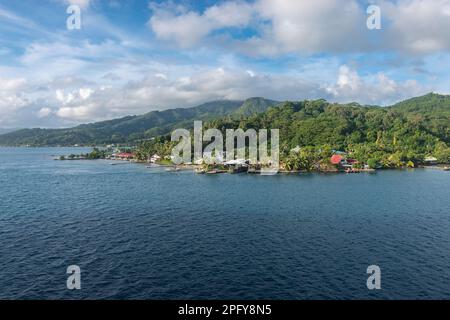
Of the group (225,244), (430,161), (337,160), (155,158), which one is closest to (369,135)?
(430,161)

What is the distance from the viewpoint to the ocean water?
87.3ft

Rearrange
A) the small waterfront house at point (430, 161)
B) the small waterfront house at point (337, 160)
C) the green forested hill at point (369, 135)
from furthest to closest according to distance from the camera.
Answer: the green forested hill at point (369, 135)
the small waterfront house at point (430, 161)
the small waterfront house at point (337, 160)

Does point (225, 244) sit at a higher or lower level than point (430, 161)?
lower

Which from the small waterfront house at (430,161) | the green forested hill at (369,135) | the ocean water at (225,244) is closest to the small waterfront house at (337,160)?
the green forested hill at (369,135)

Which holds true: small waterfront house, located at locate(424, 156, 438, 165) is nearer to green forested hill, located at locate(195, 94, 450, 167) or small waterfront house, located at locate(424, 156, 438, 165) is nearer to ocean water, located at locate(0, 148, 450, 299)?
green forested hill, located at locate(195, 94, 450, 167)

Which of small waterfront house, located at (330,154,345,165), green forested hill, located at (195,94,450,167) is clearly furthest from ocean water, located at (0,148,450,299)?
green forested hill, located at (195,94,450,167)

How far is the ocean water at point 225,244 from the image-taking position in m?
26.6

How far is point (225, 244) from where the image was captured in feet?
117

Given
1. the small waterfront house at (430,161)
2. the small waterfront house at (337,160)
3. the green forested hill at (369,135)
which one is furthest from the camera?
the green forested hill at (369,135)

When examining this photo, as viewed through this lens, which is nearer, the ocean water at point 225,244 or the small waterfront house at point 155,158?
the ocean water at point 225,244

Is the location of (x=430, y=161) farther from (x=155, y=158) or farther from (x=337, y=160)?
(x=155, y=158)

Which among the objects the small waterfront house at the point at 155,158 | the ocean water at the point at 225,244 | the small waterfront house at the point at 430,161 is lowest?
the ocean water at the point at 225,244

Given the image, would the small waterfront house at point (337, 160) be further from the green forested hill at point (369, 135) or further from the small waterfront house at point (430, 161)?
the small waterfront house at point (430, 161)

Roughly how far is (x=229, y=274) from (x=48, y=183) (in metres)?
67.7
